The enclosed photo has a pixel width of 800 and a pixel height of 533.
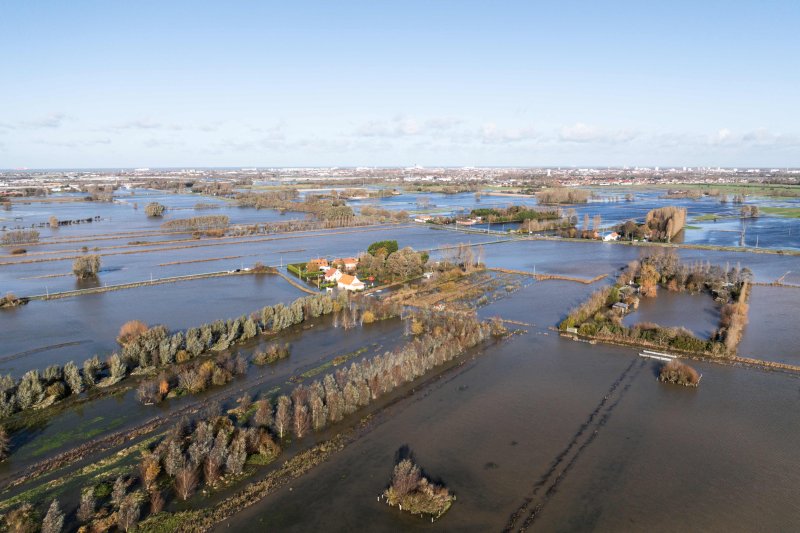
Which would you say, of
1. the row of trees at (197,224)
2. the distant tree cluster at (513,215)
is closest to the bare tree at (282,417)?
the row of trees at (197,224)

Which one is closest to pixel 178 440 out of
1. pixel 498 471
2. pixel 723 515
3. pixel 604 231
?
pixel 498 471

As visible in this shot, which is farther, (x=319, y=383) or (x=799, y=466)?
(x=319, y=383)

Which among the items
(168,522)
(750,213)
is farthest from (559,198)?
(168,522)

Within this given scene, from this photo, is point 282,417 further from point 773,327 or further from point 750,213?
point 750,213

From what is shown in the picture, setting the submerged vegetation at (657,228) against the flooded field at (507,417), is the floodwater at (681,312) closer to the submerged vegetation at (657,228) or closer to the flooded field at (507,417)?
the flooded field at (507,417)

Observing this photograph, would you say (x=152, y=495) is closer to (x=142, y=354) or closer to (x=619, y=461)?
(x=142, y=354)

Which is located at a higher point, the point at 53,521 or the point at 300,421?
the point at 300,421
